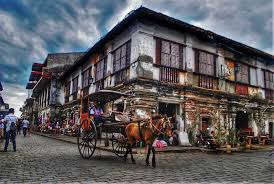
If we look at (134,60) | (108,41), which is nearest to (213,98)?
(134,60)

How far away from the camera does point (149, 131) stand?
280 inches

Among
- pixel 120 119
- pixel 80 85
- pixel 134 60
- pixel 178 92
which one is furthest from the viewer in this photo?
pixel 80 85

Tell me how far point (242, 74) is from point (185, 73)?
17.5ft

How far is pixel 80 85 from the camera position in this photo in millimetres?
21469

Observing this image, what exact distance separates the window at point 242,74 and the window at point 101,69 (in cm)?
870

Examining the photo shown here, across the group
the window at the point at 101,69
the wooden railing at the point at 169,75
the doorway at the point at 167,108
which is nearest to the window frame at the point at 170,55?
the wooden railing at the point at 169,75

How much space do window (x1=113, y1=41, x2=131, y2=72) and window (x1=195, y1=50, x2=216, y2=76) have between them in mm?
4058

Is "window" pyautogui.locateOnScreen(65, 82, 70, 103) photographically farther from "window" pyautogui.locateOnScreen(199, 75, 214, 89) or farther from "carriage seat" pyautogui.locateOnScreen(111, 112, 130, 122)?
"carriage seat" pyautogui.locateOnScreen(111, 112, 130, 122)

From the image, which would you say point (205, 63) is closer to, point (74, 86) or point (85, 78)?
point (85, 78)

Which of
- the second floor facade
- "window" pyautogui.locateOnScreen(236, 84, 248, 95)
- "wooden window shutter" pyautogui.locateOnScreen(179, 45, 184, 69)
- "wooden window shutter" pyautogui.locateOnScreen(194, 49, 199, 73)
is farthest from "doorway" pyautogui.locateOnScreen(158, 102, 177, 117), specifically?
"window" pyautogui.locateOnScreen(236, 84, 248, 95)

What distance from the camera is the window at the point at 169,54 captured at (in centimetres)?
1326

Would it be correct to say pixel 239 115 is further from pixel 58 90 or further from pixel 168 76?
pixel 58 90

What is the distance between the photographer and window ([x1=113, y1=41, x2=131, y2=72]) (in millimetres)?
13781

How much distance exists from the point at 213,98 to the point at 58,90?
18.8 meters
